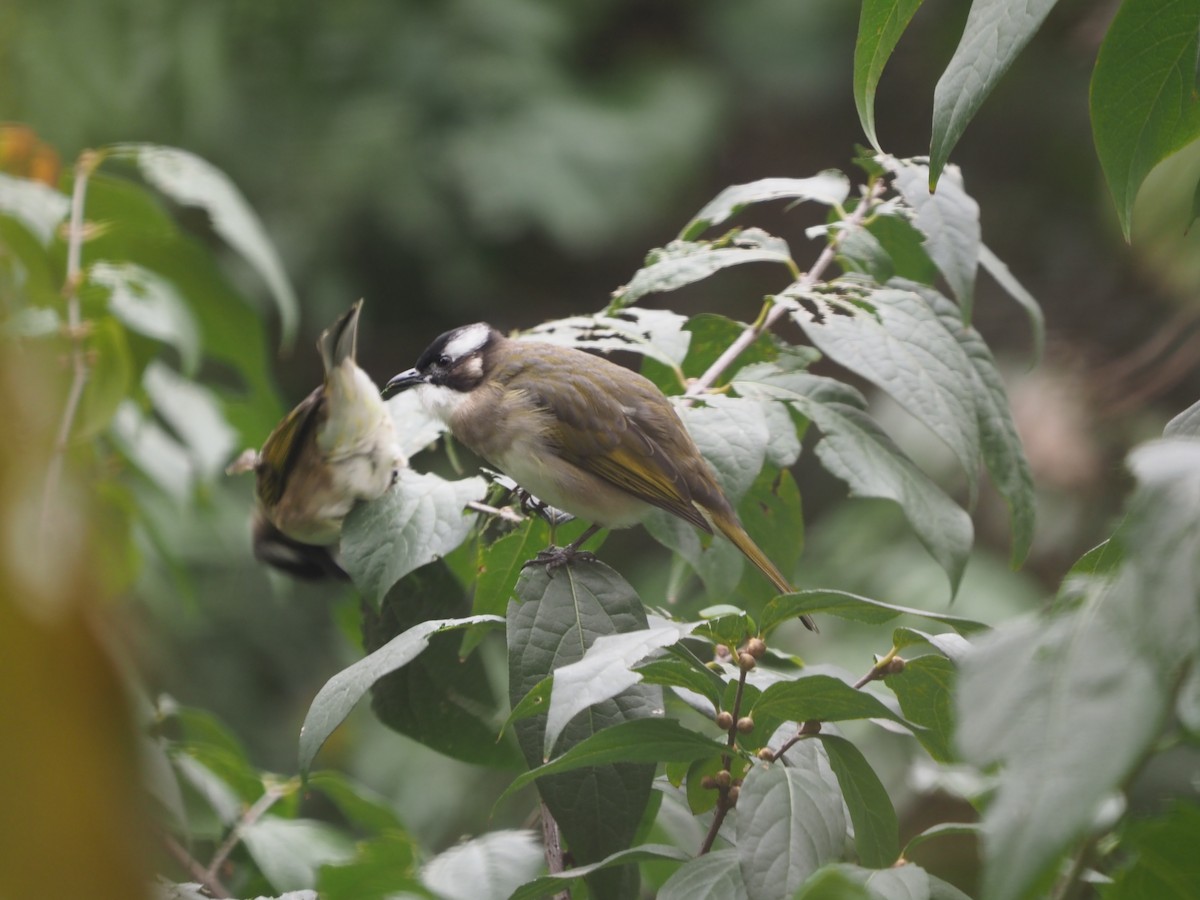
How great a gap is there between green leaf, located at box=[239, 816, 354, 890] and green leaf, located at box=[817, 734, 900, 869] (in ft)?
2.48

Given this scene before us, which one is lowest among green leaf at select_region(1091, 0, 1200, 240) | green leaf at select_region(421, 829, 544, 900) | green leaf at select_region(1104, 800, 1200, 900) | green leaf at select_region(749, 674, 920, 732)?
green leaf at select_region(421, 829, 544, 900)

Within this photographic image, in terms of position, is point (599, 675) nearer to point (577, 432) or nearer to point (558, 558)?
point (558, 558)

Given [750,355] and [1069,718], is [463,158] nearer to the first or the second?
[750,355]

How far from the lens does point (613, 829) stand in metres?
1.20

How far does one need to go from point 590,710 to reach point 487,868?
28 centimetres

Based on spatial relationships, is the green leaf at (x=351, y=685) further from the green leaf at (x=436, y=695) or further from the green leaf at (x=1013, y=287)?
the green leaf at (x=1013, y=287)

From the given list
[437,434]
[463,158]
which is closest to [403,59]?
[463,158]

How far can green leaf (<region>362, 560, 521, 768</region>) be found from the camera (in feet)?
5.52

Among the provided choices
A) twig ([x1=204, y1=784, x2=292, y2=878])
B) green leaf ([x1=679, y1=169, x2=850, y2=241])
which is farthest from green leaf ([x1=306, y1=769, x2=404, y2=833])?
green leaf ([x1=679, y1=169, x2=850, y2=241])

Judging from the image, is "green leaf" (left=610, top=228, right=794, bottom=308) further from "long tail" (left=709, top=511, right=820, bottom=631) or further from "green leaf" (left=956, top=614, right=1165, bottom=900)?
"green leaf" (left=956, top=614, right=1165, bottom=900)

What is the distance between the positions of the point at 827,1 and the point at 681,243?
→ 5105 millimetres

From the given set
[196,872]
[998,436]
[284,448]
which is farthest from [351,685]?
[284,448]

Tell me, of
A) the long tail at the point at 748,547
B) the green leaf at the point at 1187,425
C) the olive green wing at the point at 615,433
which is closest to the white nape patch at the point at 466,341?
the olive green wing at the point at 615,433

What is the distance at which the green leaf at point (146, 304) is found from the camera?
2.29 metres
